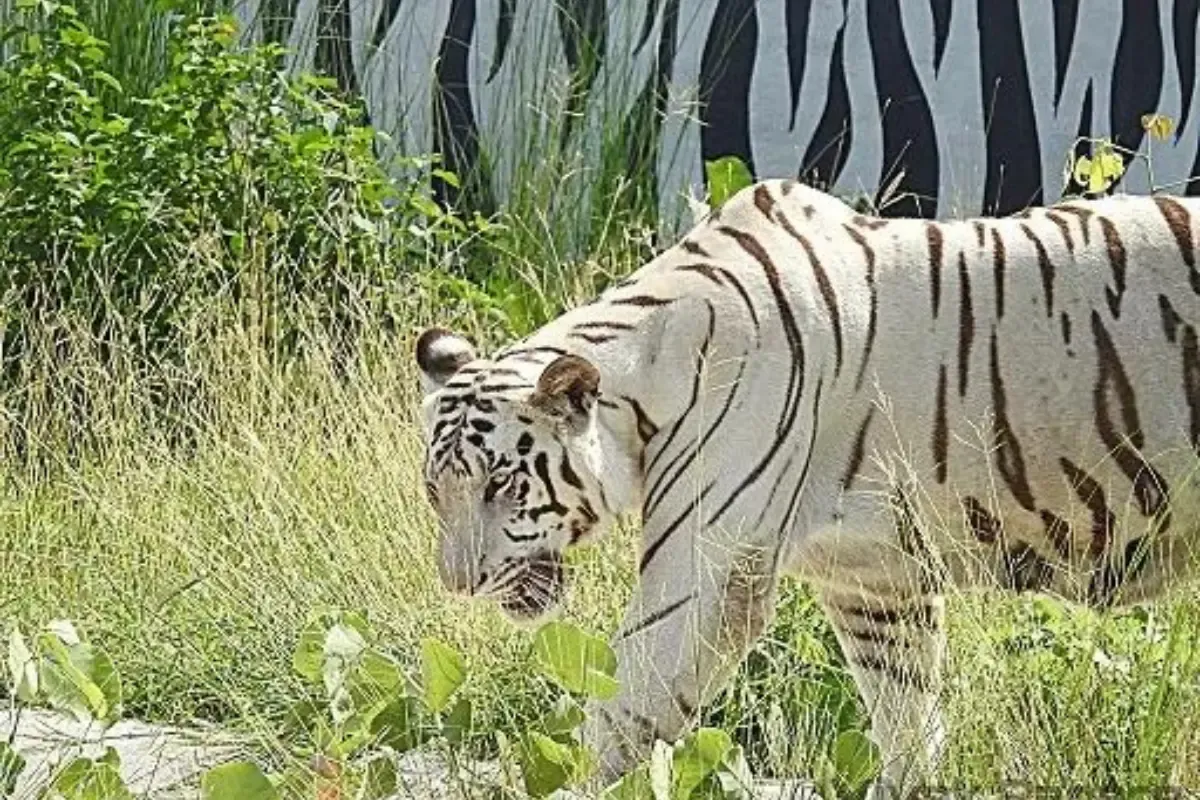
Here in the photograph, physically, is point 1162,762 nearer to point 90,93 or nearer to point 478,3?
point 90,93

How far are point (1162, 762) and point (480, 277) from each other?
5.02 metres

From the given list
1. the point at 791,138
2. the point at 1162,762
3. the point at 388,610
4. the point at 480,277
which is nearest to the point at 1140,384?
the point at 1162,762

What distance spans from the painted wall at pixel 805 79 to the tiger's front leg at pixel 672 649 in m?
5.62

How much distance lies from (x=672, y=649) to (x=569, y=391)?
0.43 meters

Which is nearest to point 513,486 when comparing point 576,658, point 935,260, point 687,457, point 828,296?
point 687,457

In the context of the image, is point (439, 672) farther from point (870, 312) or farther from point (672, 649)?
point (870, 312)

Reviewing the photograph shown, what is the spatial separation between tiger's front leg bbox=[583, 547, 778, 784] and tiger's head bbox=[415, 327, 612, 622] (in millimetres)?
183

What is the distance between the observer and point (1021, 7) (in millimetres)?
10578

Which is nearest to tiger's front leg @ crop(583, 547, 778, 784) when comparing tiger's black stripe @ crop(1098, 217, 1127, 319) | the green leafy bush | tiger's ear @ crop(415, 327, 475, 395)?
tiger's ear @ crop(415, 327, 475, 395)

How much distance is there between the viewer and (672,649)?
4.45 metres

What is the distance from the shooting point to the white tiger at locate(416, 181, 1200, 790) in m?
4.49

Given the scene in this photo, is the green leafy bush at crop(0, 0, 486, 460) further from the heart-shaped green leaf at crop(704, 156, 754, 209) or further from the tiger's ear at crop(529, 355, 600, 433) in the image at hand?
the tiger's ear at crop(529, 355, 600, 433)

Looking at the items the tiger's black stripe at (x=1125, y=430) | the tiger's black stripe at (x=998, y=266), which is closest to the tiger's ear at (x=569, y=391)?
the tiger's black stripe at (x=998, y=266)

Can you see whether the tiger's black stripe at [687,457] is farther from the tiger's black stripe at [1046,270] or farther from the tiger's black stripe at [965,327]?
the tiger's black stripe at [1046,270]
